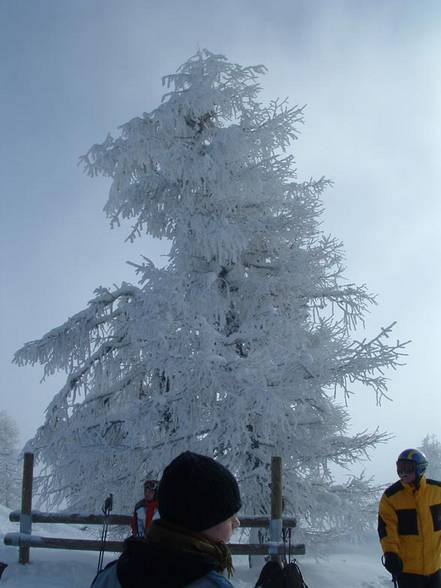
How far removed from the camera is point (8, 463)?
44.0 meters

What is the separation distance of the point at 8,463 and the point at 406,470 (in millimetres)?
43827

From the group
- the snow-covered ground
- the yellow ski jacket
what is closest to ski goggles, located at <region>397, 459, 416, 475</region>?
the yellow ski jacket

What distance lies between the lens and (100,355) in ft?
36.8

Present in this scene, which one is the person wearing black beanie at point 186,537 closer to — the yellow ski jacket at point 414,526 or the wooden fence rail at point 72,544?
the yellow ski jacket at point 414,526

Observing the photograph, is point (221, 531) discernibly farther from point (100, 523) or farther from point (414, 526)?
point (100, 523)

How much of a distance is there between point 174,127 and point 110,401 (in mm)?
5530

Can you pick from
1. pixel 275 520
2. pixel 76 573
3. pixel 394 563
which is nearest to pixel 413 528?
pixel 394 563

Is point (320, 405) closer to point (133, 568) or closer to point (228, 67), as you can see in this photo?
point (228, 67)

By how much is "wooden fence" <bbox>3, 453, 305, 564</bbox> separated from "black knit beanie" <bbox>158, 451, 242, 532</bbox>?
6737mm

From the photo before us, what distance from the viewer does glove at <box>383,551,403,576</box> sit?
5312 millimetres

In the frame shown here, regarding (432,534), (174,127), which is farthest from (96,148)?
(432,534)

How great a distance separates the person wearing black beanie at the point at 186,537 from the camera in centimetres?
162

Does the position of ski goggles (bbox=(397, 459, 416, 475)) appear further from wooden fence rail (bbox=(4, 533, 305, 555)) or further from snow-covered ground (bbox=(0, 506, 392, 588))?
snow-covered ground (bbox=(0, 506, 392, 588))

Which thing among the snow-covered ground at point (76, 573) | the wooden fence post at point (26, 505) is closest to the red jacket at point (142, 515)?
the snow-covered ground at point (76, 573)
